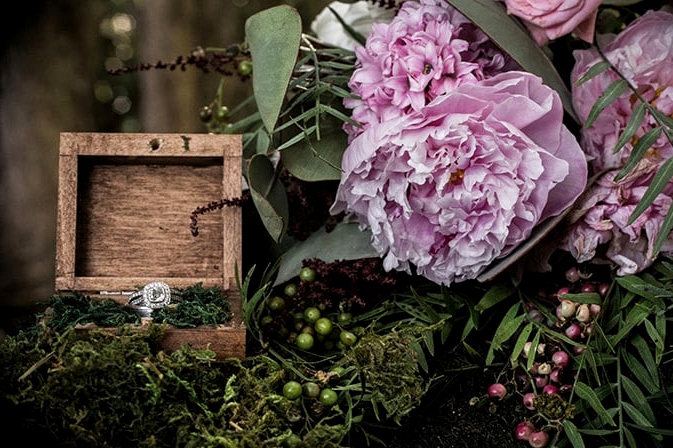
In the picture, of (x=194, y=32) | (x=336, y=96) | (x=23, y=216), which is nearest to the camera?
(x=336, y=96)

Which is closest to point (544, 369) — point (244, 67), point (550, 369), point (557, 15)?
point (550, 369)

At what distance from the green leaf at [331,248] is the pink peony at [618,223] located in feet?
0.67

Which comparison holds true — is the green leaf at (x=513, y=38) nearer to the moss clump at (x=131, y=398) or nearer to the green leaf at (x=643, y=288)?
the green leaf at (x=643, y=288)

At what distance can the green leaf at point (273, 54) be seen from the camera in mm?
671

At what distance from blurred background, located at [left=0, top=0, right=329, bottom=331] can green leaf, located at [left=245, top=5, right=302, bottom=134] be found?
5.01 feet

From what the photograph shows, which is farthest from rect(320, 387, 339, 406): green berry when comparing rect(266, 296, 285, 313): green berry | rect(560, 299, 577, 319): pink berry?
rect(560, 299, 577, 319): pink berry

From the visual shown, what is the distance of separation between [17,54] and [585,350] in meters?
2.41

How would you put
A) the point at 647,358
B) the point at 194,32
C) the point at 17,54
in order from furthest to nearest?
the point at 194,32, the point at 17,54, the point at 647,358

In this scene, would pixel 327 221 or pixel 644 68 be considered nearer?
pixel 644 68

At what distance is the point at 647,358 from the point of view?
0.65 meters

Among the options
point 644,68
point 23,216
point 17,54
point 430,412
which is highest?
point 644,68

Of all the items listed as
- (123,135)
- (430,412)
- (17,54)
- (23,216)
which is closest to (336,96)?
(123,135)

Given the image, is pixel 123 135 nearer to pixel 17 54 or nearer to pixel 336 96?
pixel 336 96

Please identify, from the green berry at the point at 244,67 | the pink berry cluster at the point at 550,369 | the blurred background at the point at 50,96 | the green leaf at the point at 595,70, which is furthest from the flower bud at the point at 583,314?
the blurred background at the point at 50,96
